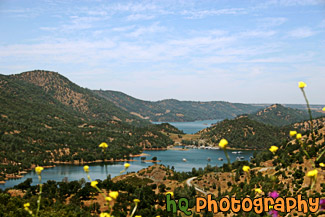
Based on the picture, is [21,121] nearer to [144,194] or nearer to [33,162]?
[33,162]

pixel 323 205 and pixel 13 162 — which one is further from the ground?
pixel 323 205

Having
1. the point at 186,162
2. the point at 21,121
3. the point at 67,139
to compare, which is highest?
the point at 21,121

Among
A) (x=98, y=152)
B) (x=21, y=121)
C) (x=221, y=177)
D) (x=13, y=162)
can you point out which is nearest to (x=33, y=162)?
(x=13, y=162)

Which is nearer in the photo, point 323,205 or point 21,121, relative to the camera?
point 323,205

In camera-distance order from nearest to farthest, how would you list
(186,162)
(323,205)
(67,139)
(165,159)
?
1. (323,205)
2. (186,162)
3. (165,159)
4. (67,139)

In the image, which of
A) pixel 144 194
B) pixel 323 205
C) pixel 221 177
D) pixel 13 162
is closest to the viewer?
pixel 323 205

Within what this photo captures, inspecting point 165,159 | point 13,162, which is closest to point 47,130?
point 13,162

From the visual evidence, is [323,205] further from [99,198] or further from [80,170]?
[80,170]

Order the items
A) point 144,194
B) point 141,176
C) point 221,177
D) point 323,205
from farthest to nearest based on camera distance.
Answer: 1. point 141,176
2. point 221,177
3. point 144,194
4. point 323,205

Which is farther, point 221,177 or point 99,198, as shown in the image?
point 221,177
